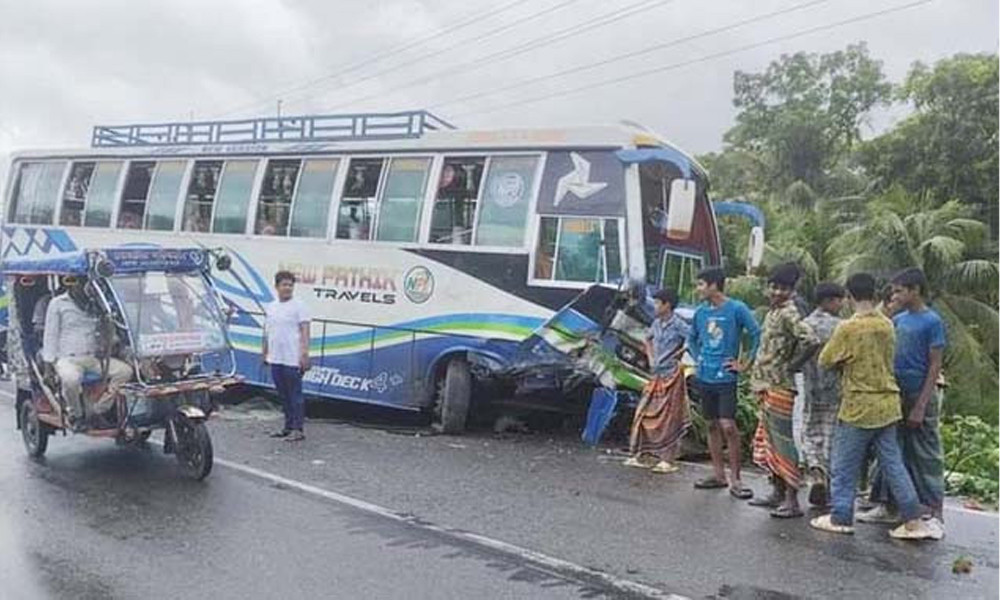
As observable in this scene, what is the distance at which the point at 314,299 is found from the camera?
37.8 feet

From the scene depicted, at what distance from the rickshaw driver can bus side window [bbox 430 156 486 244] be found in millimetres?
3915

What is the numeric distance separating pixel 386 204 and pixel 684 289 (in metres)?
3.46

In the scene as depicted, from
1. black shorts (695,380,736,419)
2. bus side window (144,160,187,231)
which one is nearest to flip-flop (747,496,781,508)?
black shorts (695,380,736,419)

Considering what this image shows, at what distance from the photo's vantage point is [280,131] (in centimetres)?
1248

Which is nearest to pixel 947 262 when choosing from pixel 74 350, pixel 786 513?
pixel 786 513

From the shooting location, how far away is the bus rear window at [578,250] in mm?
9422

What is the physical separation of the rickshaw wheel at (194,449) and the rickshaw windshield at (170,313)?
63cm

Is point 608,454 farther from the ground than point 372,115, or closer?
closer

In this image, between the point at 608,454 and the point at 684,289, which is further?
the point at 684,289

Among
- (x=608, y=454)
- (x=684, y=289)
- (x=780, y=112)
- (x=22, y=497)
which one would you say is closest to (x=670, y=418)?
(x=608, y=454)

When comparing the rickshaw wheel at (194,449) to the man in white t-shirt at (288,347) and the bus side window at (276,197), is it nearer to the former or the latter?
the man in white t-shirt at (288,347)

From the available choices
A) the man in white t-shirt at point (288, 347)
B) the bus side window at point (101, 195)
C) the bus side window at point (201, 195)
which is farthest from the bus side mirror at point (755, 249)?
the bus side window at point (101, 195)

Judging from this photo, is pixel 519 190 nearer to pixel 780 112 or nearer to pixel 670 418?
pixel 670 418

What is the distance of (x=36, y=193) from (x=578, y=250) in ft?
32.0
